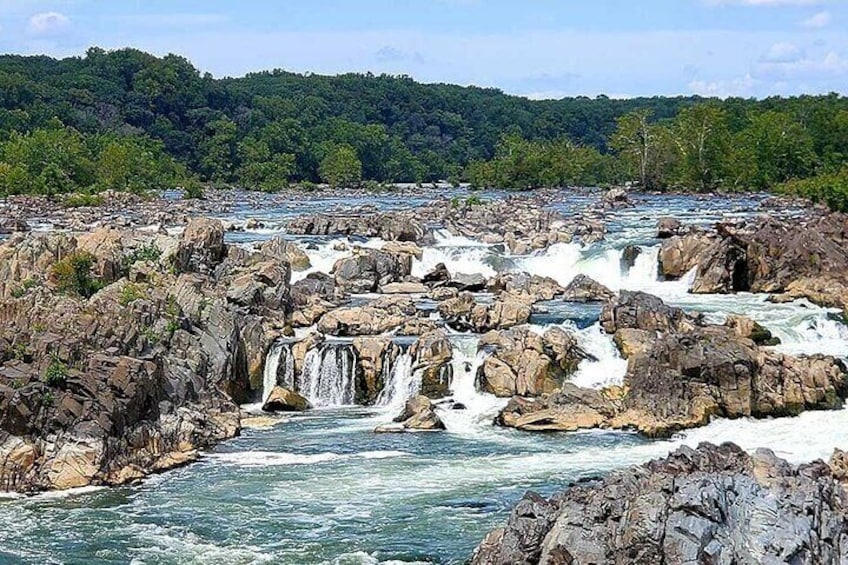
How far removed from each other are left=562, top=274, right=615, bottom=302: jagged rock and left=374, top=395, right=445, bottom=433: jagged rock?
11.1 metres

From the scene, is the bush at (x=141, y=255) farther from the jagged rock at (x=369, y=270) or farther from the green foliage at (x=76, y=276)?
the jagged rock at (x=369, y=270)

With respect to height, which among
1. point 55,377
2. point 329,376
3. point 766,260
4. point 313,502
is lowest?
point 313,502

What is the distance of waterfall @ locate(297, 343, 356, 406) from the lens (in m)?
29.3

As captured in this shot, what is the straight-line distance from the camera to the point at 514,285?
3872cm

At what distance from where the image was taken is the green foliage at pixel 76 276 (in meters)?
31.6

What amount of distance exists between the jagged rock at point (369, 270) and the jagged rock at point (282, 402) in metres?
10.7

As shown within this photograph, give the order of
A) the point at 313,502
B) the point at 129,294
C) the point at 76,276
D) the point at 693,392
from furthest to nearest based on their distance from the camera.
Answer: the point at 76,276 → the point at 129,294 → the point at 693,392 → the point at 313,502

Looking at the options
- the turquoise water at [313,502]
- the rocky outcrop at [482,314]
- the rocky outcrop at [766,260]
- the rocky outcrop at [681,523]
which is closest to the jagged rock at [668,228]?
the rocky outcrop at [766,260]

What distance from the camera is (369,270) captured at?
40.8 meters

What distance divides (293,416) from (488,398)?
449 cm

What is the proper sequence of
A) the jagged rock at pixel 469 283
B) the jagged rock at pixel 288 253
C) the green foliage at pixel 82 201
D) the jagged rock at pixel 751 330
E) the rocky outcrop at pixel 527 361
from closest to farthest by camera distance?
the rocky outcrop at pixel 527 361 < the jagged rock at pixel 751 330 < the jagged rock at pixel 469 283 < the jagged rock at pixel 288 253 < the green foliage at pixel 82 201

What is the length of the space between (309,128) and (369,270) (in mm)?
95615

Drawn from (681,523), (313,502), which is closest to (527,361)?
(313,502)

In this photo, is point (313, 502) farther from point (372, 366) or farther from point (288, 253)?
point (288, 253)
